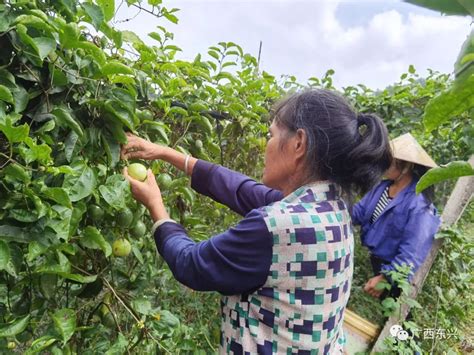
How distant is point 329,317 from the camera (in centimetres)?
119

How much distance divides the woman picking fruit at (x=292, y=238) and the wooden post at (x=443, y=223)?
1.21m

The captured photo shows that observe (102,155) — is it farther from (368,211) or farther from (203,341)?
(368,211)

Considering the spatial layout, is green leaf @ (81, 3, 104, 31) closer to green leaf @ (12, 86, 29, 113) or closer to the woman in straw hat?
green leaf @ (12, 86, 29, 113)

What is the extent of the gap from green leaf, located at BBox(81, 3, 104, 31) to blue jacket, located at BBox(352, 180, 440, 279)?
2.03m

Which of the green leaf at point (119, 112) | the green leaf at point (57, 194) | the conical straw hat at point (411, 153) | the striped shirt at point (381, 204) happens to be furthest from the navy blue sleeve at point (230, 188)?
the striped shirt at point (381, 204)

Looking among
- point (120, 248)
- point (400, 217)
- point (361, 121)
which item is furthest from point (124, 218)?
point (400, 217)

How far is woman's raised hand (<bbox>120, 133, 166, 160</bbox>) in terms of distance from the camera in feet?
3.70

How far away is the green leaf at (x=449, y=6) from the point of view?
0.73 feet

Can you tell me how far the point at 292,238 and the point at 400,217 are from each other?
5.40 ft

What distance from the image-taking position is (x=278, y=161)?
126cm

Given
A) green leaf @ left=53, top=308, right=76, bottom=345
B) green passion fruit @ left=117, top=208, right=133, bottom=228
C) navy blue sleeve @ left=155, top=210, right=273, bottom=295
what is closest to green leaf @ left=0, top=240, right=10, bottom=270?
green leaf @ left=53, top=308, right=76, bottom=345

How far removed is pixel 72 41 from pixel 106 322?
75 cm

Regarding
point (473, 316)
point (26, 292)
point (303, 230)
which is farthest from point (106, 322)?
point (473, 316)

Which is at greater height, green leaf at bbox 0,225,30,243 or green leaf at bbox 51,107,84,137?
green leaf at bbox 51,107,84,137
